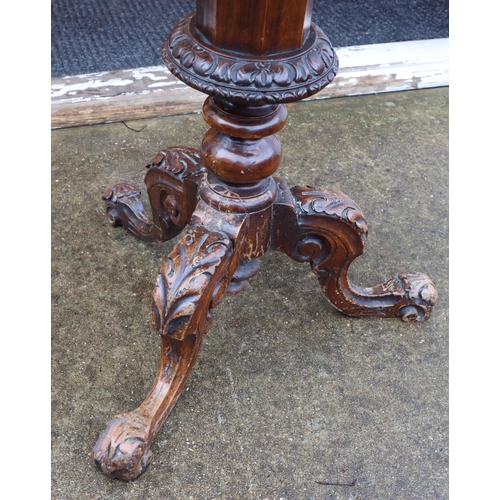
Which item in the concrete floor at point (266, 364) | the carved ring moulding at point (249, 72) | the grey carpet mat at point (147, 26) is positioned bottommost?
the concrete floor at point (266, 364)

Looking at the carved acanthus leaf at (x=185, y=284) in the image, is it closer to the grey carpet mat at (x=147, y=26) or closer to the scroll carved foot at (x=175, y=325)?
the scroll carved foot at (x=175, y=325)

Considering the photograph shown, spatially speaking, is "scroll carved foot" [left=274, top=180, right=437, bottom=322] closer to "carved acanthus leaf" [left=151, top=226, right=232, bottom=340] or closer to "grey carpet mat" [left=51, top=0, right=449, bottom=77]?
"carved acanthus leaf" [left=151, top=226, right=232, bottom=340]

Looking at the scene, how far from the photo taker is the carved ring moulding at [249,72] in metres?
0.83

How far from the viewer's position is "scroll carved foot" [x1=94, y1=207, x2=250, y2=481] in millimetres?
918

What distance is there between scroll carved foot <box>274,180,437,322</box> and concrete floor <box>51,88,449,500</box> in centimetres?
4

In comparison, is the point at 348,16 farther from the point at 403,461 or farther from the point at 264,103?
the point at 403,461

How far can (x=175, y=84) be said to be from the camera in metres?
1.77

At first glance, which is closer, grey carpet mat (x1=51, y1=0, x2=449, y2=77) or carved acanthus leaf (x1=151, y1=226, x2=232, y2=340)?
carved acanthus leaf (x1=151, y1=226, x2=232, y2=340)

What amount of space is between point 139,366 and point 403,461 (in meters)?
0.47

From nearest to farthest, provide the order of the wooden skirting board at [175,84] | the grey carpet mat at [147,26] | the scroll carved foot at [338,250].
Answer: the scroll carved foot at [338,250], the wooden skirting board at [175,84], the grey carpet mat at [147,26]

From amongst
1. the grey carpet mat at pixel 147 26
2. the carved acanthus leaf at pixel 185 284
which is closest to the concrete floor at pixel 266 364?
the carved acanthus leaf at pixel 185 284

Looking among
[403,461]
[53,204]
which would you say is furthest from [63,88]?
[403,461]

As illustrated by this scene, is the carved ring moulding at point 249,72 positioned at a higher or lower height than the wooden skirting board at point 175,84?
higher

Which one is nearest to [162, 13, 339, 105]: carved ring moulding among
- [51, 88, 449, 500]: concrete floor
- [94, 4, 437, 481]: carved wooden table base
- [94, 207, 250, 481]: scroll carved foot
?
[94, 4, 437, 481]: carved wooden table base
